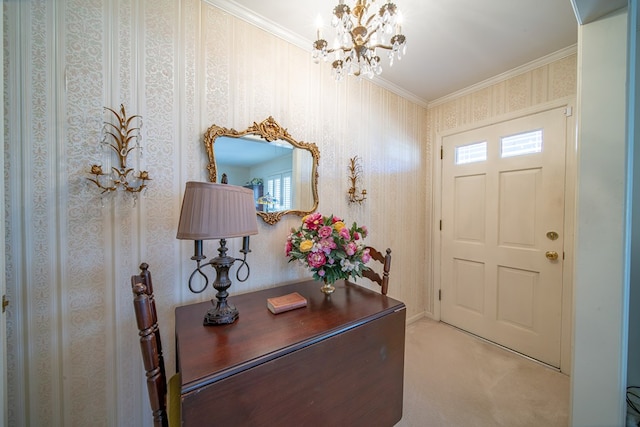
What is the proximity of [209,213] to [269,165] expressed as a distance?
0.72 m

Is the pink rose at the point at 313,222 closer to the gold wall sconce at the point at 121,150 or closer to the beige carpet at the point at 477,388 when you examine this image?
the gold wall sconce at the point at 121,150

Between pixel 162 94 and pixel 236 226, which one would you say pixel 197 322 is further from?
pixel 162 94

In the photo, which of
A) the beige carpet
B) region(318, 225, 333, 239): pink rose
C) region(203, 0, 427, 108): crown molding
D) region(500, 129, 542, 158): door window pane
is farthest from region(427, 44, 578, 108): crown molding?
the beige carpet

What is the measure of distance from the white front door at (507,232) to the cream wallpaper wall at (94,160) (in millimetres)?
1957

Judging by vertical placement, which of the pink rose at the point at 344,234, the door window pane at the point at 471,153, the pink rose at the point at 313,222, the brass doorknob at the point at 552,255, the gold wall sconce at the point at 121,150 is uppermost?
the door window pane at the point at 471,153

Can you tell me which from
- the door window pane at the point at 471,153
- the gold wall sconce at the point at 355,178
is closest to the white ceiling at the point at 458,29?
the door window pane at the point at 471,153

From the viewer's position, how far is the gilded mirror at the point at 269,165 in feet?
4.48

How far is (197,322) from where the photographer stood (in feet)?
3.51

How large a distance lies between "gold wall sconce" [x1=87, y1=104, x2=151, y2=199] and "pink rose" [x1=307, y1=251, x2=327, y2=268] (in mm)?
950

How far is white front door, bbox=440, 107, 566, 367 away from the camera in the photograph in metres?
1.91

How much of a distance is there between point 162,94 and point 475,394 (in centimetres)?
282

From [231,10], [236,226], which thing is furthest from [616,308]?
[231,10]

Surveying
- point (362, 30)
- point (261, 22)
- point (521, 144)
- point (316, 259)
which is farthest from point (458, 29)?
point (316, 259)

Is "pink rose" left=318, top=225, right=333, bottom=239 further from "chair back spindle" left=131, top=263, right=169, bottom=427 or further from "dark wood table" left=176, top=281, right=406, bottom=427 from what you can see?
"chair back spindle" left=131, top=263, right=169, bottom=427
